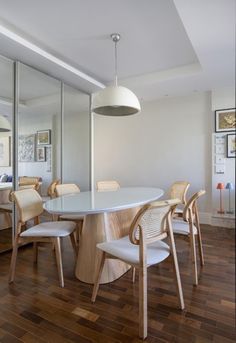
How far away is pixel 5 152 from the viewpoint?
287 cm

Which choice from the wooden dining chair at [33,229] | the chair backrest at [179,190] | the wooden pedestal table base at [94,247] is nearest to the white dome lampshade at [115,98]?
the wooden pedestal table base at [94,247]

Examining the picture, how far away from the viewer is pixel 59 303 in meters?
1.83

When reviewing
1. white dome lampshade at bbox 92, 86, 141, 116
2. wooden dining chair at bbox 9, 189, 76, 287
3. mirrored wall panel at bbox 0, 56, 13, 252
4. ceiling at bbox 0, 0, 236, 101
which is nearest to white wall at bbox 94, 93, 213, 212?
ceiling at bbox 0, 0, 236, 101

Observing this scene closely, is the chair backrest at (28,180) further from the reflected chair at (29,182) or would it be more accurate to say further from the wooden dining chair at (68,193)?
the wooden dining chair at (68,193)

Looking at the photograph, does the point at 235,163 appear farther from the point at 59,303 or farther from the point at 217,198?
the point at 59,303

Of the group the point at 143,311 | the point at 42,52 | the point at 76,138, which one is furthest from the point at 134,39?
the point at 143,311

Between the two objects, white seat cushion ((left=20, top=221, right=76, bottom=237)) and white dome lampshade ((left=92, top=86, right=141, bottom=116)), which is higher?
white dome lampshade ((left=92, top=86, right=141, bottom=116))

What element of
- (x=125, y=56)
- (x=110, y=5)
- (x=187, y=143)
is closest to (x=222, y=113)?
(x=187, y=143)

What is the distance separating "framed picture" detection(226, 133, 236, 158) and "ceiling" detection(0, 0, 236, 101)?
0.87 meters

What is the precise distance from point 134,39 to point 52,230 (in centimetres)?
237

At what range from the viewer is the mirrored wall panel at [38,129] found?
306 cm

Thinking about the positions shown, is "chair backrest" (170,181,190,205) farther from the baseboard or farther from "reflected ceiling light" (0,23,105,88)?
"reflected ceiling light" (0,23,105,88)

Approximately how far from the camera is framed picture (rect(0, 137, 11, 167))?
283cm

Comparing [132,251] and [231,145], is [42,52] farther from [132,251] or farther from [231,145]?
[231,145]
